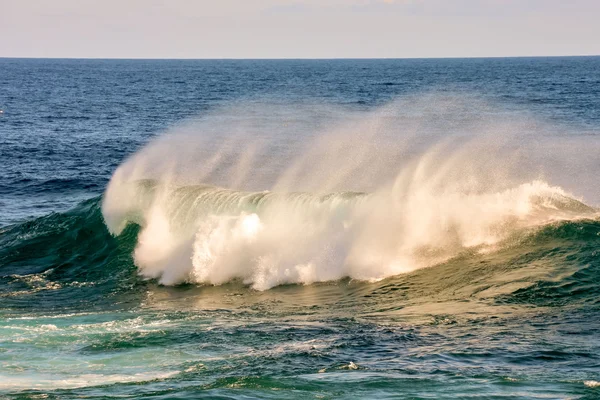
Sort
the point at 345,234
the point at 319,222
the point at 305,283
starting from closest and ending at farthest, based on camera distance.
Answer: the point at 305,283 < the point at 345,234 < the point at 319,222

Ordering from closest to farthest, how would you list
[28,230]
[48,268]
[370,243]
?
[370,243]
[48,268]
[28,230]

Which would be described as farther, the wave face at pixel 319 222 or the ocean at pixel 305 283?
the wave face at pixel 319 222

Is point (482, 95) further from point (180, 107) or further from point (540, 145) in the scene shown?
point (540, 145)

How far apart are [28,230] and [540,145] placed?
26730 mm

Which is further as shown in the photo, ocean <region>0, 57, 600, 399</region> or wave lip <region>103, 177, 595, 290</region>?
wave lip <region>103, 177, 595, 290</region>

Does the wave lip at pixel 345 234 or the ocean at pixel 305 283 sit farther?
the wave lip at pixel 345 234

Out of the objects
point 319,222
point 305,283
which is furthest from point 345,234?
point 305,283

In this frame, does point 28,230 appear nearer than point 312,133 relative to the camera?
Yes

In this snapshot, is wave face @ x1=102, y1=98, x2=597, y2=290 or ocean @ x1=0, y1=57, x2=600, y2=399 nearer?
ocean @ x1=0, y1=57, x2=600, y2=399

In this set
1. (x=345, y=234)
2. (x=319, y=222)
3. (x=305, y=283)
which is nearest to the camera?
(x=305, y=283)

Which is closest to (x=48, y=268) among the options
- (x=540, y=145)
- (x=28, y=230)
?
(x=28, y=230)

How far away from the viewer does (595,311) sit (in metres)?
13.7

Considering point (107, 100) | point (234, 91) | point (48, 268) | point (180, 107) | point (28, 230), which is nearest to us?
point (48, 268)

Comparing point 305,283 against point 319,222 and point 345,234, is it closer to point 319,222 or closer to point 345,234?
point 345,234
